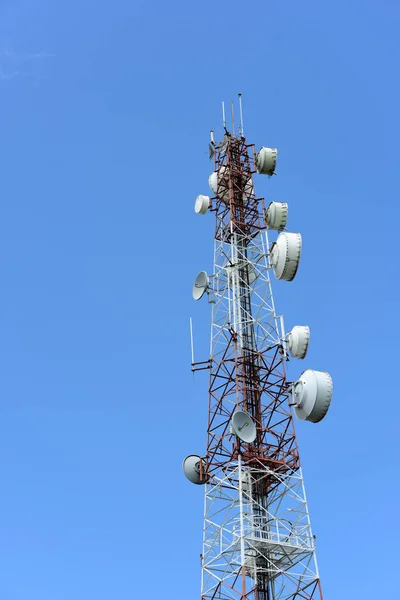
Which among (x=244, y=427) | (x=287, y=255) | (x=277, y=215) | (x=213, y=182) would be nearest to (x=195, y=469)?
(x=244, y=427)

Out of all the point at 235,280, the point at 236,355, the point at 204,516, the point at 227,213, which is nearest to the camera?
the point at 204,516

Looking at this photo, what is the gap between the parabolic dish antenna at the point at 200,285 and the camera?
52.8 m

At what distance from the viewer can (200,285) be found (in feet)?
174

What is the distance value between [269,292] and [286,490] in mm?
12547

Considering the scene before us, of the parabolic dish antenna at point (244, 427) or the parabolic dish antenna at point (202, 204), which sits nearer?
the parabolic dish antenna at point (244, 427)

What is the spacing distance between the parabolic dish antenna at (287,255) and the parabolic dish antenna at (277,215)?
8.42 ft

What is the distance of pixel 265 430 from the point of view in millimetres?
47031

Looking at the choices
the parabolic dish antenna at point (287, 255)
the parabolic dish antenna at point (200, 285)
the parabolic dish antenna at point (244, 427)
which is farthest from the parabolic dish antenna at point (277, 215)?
the parabolic dish antenna at point (244, 427)

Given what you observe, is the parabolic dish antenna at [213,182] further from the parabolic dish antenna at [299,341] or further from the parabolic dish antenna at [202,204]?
the parabolic dish antenna at [299,341]

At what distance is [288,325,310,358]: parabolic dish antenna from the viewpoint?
48281 millimetres

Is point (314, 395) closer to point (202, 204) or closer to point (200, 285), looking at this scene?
point (200, 285)

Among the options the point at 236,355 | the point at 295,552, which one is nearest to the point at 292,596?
the point at 295,552

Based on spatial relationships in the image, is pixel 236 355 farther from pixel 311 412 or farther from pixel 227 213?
pixel 227 213

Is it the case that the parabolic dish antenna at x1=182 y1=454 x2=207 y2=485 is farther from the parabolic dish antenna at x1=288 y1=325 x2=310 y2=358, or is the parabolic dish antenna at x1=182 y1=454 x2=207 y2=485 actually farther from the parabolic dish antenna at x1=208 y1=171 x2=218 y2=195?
the parabolic dish antenna at x1=208 y1=171 x2=218 y2=195
